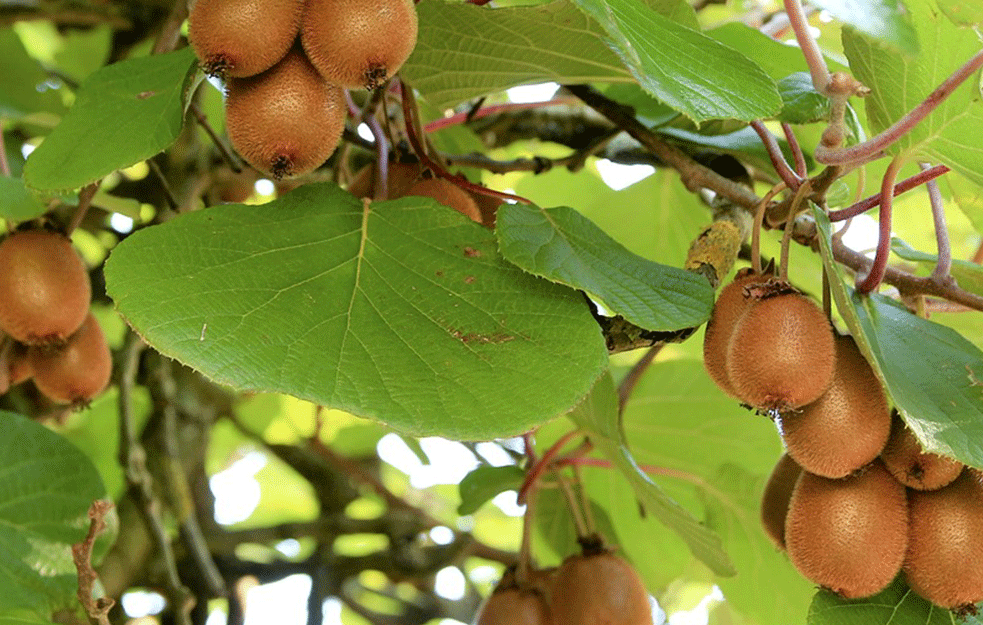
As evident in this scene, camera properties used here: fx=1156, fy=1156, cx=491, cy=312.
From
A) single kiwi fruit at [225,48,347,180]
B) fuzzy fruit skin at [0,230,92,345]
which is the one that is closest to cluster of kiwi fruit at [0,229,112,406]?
fuzzy fruit skin at [0,230,92,345]

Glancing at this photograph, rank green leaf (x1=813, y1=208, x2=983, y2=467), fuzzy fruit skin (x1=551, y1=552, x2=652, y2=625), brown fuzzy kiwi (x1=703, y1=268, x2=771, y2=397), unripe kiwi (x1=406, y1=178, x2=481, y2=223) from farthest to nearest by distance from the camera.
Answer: fuzzy fruit skin (x1=551, y1=552, x2=652, y2=625) → unripe kiwi (x1=406, y1=178, x2=481, y2=223) → brown fuzzy kiwi (x1=703, y1=268, x2=771, y2=397) → green leaf (x1=813, y1=208, x2=983, y2=467)

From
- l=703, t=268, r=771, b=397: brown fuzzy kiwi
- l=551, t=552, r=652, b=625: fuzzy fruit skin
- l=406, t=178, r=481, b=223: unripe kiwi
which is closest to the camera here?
l=703, t=268, r=771, b=397: brown fuzzy kiwi

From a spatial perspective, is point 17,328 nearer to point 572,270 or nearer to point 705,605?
point 572,270

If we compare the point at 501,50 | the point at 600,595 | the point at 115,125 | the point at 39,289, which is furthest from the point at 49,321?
the point at 600,595

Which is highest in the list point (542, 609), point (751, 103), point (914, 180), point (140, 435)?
point (751, 103)

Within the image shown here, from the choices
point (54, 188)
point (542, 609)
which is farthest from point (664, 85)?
point (542, 609)

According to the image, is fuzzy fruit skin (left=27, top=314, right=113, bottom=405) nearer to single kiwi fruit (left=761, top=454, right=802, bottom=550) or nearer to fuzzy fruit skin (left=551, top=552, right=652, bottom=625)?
fuzzy fruit skin (left=551, top=552, right=652, bottom=625)
